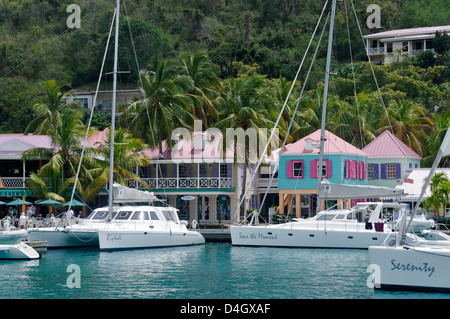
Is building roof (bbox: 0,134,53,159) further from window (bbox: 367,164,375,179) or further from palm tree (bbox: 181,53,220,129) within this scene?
window (bbox: 367,164,375,179)

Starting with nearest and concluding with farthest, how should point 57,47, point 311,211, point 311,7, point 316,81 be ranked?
1. point 311,211
2. point 316,81
3. point 57,47
4. point 311,7

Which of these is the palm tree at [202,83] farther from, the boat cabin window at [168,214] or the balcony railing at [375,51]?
the balcony railing at [375,51]

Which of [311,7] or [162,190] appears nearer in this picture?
[162,190]

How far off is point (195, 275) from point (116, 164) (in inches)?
847

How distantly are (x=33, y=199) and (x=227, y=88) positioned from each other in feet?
56.6

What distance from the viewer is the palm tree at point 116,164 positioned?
4856 cm

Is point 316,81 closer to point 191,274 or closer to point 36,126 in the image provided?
point 36,126

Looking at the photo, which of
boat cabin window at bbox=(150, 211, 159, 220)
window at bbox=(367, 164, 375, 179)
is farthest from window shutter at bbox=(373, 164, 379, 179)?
boat cabin window at bbox=(150, 211, 159, 220)

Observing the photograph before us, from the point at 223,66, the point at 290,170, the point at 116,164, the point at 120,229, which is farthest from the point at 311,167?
the point at 223,66

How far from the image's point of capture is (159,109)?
52500 mm

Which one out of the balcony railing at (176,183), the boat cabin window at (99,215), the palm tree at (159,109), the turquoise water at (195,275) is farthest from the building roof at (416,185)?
the boat cabin window at (99,215)

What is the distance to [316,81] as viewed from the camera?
8194 cm

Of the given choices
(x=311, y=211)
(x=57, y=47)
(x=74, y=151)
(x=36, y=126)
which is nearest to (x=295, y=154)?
(x=311, y=211)

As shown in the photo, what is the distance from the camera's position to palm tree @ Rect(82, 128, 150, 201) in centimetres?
4856
